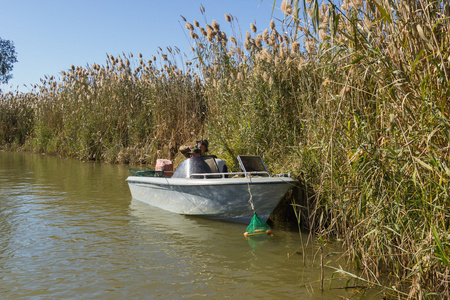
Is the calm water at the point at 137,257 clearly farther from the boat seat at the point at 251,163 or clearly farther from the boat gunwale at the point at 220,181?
the boat seat at the point at 251,163

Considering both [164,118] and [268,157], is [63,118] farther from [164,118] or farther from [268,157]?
[268,157]

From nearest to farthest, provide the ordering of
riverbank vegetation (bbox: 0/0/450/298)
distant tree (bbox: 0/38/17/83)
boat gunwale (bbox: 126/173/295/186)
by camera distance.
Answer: riverbank vegetation (bbox: 0/0/450/298), boat gunwale (bbox: 126/173/295/186), distant tree (bbox: 0/38/17/83)

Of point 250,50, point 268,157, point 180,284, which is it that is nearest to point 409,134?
point 180,284

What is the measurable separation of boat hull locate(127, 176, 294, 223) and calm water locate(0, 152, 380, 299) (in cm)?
18

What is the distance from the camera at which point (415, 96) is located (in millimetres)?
3717

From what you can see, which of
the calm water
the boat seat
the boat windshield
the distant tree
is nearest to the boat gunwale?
the boat windshield

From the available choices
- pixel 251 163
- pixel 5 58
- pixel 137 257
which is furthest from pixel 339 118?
pixel 5 58

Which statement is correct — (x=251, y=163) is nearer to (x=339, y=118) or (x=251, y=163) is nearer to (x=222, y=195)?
(x=222, y=195)

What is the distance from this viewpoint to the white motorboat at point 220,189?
6.19 meters

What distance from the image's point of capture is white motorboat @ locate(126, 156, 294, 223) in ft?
20.3

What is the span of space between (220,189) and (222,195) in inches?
4.8

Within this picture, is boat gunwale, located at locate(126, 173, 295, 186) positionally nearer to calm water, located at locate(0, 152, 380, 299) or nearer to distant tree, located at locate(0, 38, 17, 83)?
calm water, located at locate(0, 152, 380, 299)

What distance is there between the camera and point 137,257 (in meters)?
5.15

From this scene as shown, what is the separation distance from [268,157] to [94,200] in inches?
143
